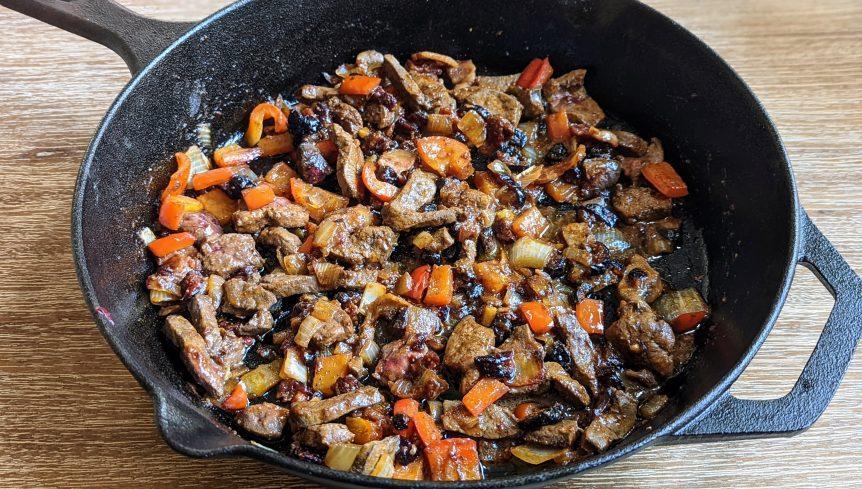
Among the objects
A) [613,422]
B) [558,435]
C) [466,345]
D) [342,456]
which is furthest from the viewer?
[466,345]

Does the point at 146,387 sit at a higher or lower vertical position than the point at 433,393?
higher

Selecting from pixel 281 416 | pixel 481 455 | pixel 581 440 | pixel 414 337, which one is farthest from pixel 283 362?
pixel 581 440

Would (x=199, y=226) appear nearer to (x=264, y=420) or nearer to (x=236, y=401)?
(x=236, y=401)

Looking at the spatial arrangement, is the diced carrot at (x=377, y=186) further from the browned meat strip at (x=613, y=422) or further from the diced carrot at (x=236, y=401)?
the browned meat strip at (x=613, y=422)

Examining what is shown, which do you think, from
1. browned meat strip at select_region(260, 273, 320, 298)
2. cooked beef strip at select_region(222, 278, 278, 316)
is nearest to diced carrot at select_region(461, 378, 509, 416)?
browned meat strip at select_region(260, 273, 320, 298)

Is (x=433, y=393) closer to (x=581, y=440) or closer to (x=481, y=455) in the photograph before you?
(x=481, y=455)

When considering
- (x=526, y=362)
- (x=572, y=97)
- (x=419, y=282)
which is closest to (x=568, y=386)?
(x=526, y=362)

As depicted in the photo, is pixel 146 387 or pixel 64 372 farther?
pixel 64 372

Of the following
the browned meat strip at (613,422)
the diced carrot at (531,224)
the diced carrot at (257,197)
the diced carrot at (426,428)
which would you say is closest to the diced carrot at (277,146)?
the diced carrot at (257,197)
